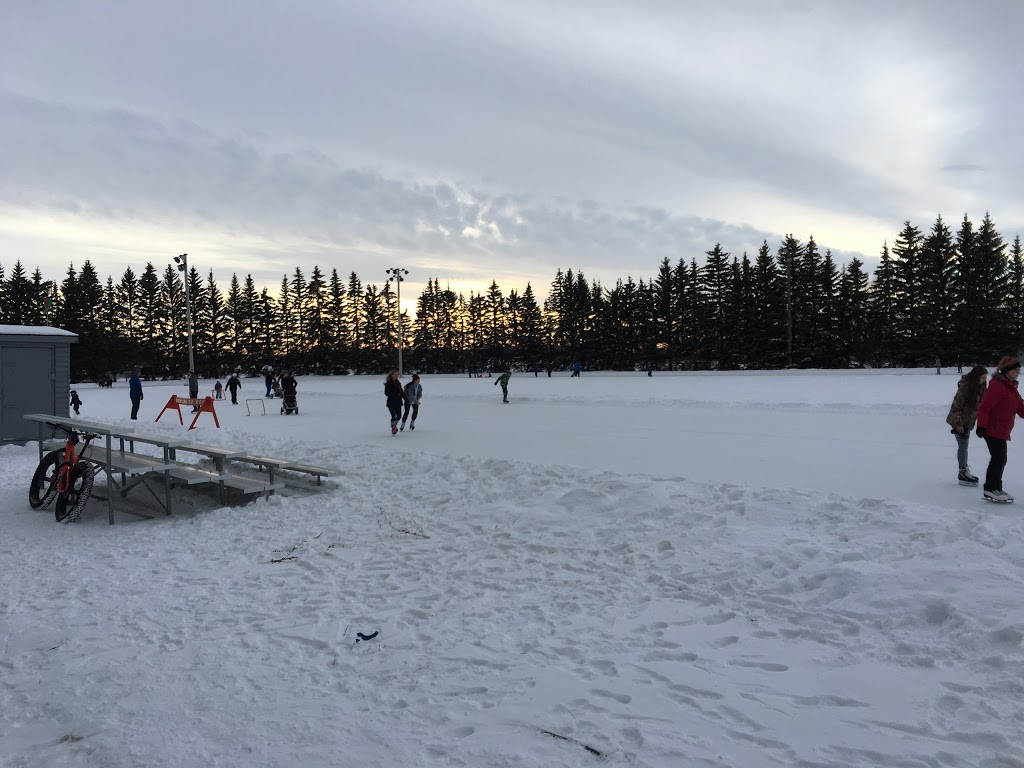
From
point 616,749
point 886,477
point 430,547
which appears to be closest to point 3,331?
point 430,547

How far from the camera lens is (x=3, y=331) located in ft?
42.2

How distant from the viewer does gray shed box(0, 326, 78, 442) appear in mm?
12992

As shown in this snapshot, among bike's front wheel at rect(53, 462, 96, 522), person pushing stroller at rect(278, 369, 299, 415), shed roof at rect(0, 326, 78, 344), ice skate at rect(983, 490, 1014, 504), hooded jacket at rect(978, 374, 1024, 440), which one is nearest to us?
ice skate at rect(983, 490, 1014, 504)

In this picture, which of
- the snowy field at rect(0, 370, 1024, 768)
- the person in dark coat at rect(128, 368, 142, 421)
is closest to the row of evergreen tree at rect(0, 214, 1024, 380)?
the person in dark coat at rect(128, 368, 142, 421)

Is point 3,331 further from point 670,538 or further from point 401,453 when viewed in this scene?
point 670,538

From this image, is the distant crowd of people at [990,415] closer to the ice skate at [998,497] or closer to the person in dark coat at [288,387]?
the ice skate at [998,497]

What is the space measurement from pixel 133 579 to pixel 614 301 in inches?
2787

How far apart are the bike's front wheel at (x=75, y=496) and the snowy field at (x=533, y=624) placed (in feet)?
0.78

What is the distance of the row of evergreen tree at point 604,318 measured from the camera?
54.1 m

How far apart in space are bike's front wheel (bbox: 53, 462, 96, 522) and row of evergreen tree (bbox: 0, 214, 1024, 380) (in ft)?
194

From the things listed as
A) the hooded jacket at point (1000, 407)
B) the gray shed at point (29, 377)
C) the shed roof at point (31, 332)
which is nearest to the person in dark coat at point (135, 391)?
the shed roof at point (31, 332)

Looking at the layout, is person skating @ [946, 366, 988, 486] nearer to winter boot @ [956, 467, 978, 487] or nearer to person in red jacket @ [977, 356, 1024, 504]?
winter boot @ [956, 467, 978, 487]

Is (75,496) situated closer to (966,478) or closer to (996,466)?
(996,466)

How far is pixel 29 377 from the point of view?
43.6 feet
